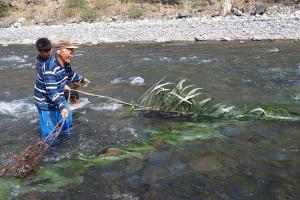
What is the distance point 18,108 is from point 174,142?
469 centimetres

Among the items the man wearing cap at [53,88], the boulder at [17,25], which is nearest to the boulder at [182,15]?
the boulder at [17,25]

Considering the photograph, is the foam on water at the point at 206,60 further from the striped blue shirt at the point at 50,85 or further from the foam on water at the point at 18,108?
the striped blue shirt at the point at 50,85

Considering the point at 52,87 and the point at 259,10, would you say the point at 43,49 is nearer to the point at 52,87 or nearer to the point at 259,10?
the point at 52,87

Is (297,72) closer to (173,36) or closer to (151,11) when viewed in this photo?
(173,36)

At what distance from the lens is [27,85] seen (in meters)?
13.4

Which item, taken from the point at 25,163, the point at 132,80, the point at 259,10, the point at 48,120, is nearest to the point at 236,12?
the point at 259,10

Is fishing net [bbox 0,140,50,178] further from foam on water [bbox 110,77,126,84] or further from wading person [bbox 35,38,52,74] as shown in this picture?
foam on water [bbox 110,77,126,84]

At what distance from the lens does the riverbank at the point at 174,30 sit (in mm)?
20859

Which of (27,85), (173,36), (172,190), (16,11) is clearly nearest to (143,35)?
(173,36)

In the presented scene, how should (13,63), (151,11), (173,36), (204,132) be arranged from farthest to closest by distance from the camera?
(151,11) < (173,36) < (13,63) < (204,132)

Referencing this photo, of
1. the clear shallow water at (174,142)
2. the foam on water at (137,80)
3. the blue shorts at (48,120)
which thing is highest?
the blue shorts at (48,120)

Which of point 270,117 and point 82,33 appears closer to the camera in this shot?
point 270,117

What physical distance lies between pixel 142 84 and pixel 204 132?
5.04 metres

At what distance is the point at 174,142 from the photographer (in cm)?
748
